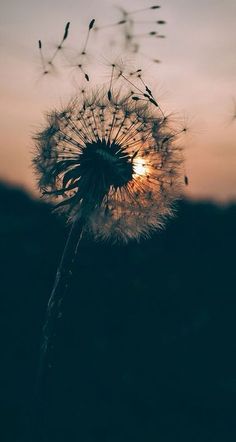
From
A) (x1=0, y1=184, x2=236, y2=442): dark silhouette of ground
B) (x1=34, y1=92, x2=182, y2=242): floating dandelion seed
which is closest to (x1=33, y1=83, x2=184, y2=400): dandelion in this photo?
(x1=34, y1=92, x2=182, y2=242): floating dandelion seed

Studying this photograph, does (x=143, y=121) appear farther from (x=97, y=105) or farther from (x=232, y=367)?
(x=232, y=367)

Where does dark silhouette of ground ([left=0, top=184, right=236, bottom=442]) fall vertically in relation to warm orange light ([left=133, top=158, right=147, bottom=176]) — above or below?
below

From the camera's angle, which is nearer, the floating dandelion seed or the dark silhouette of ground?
the floating dandelion seed

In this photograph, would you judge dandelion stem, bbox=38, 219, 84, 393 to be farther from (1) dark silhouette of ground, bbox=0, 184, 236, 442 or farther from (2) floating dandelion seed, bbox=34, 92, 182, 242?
(1) dark silhouette of ground, bbox=0, 184, 236, 442

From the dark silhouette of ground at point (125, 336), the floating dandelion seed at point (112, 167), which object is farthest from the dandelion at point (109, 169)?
the dark silhouette of ground at point (125, 336)

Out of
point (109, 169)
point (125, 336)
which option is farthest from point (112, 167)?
point (125, 336)

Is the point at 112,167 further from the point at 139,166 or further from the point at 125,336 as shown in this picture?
the point at 125,336

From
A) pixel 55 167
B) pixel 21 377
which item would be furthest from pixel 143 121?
pixel 21 377
